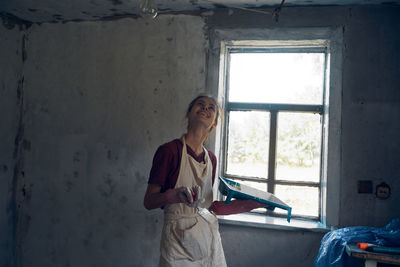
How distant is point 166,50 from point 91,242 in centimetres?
197

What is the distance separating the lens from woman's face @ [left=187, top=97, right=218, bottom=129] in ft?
6.54

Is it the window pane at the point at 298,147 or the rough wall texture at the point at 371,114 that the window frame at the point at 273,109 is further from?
the rough wall texture at the point at 371,114

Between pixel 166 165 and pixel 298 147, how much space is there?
4.57 ft

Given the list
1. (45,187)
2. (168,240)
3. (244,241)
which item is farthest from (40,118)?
(244,241)

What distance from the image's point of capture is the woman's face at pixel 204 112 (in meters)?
1.99

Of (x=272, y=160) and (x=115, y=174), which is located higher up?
(x=272, y=160)

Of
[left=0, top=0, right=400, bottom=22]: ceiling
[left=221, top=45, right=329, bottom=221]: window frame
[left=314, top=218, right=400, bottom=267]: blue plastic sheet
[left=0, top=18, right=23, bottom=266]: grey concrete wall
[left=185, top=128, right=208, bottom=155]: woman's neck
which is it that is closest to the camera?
[left=314, top=218, right=400, bottom=267]: blue plastic sheet

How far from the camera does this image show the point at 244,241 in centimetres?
248

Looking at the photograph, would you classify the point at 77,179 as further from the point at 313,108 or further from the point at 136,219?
the point at 313,108

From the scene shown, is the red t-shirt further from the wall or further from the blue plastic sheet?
the blue plastic sheet

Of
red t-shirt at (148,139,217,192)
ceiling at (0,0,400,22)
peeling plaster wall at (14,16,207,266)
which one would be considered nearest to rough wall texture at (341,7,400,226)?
ceiling at (0,0,400,22)

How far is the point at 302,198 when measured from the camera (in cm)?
261

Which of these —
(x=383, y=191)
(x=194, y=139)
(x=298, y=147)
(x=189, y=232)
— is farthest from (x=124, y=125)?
(x=383, y=191)

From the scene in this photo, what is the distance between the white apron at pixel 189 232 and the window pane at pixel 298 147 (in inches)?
39.2
